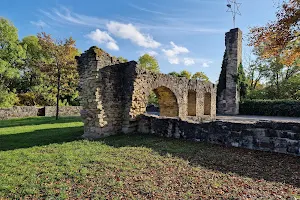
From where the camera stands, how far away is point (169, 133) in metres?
7.95

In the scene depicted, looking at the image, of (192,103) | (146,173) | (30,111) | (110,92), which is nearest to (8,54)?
(30,111)

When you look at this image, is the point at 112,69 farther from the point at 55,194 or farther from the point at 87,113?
the point at 55,194

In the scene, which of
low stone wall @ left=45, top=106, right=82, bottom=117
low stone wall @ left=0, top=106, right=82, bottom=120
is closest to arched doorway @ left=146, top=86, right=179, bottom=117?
low stone wall @ left=45, top=106, right=82, bottom=117

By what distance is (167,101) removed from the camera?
12625 mm

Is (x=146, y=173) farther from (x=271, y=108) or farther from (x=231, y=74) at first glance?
(x=271, y=108)

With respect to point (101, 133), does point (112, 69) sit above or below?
above

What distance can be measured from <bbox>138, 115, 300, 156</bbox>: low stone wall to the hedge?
1695 cm

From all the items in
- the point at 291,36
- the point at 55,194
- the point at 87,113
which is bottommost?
the point at 55,194

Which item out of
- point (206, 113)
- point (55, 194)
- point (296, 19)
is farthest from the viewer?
point (206, 113)

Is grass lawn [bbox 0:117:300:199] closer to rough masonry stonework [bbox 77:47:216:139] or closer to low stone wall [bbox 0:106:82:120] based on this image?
rough masonry stonework [bbox 77:47:216:139]

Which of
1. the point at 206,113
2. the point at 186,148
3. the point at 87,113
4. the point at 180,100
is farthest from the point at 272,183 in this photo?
the point at 206,113

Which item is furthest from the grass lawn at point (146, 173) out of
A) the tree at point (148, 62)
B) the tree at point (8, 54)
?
the tree at point (148, 62)

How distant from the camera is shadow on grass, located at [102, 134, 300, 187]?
4.28m

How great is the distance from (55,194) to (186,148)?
3.87 m
